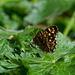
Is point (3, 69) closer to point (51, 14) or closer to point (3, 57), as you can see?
point (3, 57)

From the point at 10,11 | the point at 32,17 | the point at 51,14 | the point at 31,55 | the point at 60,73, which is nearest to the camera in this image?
the point at 60,73

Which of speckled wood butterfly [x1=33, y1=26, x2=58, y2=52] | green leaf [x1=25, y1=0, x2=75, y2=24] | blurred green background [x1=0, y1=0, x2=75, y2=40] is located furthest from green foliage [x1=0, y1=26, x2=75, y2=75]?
green leaf [x1=25, y1=0, x2=75, y2=24]

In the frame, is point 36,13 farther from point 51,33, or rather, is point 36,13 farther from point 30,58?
point 30,58

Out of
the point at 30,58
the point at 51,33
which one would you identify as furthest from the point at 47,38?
the point at 30,58

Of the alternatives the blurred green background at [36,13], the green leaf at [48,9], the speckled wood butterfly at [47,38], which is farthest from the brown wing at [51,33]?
the green leaf at [48,9]

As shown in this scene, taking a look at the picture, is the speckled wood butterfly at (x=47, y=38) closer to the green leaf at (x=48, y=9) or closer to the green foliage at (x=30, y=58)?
the green foliage at (x=30, y=58)

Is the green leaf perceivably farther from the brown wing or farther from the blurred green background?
the brown wing

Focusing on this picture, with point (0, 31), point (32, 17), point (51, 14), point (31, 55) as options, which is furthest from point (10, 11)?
point (31, 55)
